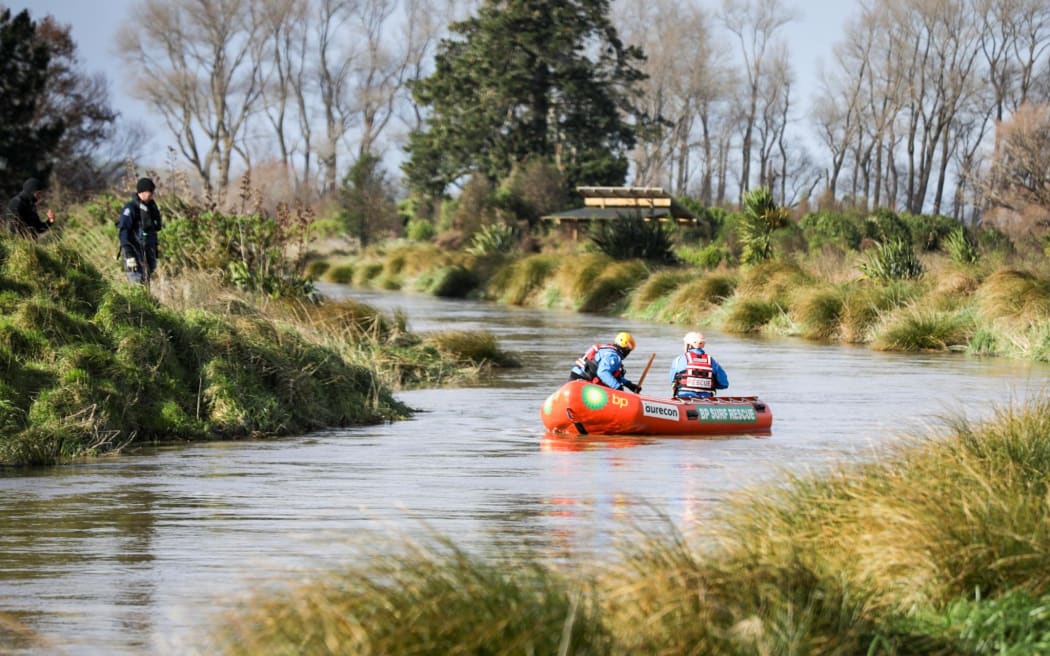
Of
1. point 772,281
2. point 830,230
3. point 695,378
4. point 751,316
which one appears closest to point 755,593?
point 695,378

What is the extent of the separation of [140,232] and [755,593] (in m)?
13.5

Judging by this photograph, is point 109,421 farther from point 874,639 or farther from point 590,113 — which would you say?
point 590,113

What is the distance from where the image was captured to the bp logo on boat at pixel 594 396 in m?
15.6

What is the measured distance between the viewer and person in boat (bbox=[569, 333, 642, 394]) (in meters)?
16.4

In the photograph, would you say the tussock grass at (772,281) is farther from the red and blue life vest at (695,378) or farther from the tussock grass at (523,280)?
the red and blue life vest at (695,378)

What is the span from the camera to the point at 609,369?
1642 centimetres

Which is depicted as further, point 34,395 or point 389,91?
point 389,91

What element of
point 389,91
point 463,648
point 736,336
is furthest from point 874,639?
point 389,91

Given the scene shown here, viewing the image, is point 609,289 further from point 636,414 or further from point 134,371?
point 134,371

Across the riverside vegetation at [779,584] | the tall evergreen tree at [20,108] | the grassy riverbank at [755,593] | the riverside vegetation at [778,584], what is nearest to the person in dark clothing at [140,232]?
the riverside vegetation at [778,584]

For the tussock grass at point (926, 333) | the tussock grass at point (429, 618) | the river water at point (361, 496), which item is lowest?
the river water at point (361, 496)

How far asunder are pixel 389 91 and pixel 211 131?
10729 millimetres

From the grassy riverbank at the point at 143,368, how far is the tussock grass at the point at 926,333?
460 inches

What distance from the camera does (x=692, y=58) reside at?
3430 inches
